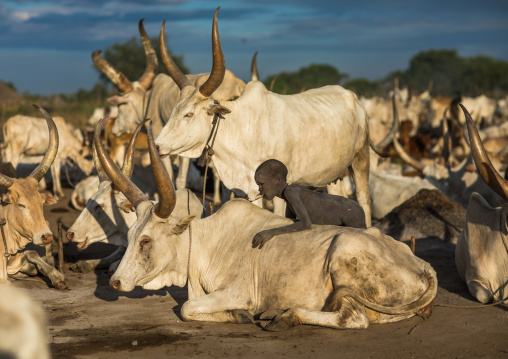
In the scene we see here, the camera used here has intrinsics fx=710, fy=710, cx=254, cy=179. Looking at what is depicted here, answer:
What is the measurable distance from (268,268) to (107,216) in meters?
2.52

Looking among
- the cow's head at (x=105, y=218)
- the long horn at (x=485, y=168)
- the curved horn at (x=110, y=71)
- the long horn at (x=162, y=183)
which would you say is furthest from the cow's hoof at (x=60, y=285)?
the curved horn at (x=110, y=71)

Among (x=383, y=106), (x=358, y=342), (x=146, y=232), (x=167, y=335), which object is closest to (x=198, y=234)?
(x=146, y=232)

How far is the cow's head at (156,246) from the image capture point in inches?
209

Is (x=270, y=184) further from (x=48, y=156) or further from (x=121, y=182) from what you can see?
(x=48, y=156)

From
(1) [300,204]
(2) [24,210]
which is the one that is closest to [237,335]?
(1) [300,204]

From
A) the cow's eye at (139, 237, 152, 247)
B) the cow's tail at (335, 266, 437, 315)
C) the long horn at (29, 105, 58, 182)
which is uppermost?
the long horn at (29, 105, 58, 182)

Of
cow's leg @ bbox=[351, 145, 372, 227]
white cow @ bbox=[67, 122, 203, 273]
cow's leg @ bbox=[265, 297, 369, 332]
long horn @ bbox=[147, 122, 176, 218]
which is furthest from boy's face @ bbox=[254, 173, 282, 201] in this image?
cow's leg @ bbox=[351, 145, 372, 227]

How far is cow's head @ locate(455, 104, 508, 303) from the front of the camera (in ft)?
19.4

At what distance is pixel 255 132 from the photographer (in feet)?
23.0

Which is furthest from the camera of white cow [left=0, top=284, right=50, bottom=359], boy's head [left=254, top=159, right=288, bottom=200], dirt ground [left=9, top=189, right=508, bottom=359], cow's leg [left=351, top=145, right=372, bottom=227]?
cow's leg [left=351, top=145, right=372, bottom=227]

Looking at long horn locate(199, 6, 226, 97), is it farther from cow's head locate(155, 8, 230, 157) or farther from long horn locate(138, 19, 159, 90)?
long horn locate(138, 19, 159, 90)

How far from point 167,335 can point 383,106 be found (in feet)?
60.4

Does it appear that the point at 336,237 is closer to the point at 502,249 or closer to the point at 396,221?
the point at 502,249

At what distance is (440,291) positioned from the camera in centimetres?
A: 658
